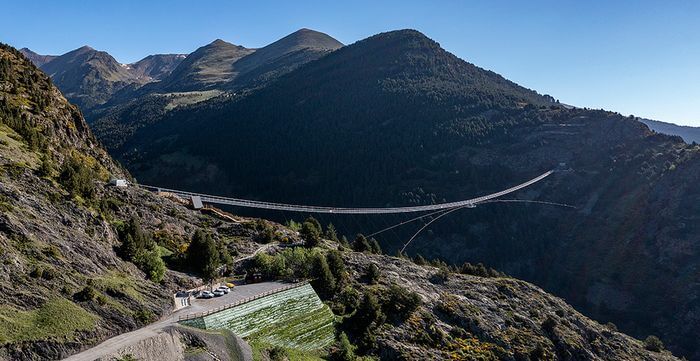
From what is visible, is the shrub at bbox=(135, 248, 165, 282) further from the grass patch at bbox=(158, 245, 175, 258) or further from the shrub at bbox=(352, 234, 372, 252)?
the shrub at bbox=(352, 234, 372, 252)

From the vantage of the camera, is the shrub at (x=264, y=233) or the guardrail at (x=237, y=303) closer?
the guardrail at (x=237, y=303)

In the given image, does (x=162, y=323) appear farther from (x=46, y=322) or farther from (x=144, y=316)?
(x=46, y=322)

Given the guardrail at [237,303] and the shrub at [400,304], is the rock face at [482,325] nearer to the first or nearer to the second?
the shrub at [400,304]

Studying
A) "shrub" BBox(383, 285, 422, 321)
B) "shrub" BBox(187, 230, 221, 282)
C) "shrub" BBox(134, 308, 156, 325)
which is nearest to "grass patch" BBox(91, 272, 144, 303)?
"shrub" BBox(134, 308, 156, 325)

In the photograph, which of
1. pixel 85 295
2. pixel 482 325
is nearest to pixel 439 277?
→ pixel 482 325

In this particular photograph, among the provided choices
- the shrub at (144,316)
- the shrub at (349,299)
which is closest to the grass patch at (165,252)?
the shrub at (144,316)

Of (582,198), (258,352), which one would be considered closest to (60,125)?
(258,352)
